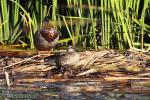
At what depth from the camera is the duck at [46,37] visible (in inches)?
342

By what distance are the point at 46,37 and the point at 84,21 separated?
2.24 ft

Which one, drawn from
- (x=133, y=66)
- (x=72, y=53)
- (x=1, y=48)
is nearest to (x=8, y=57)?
(x=1, y=48)

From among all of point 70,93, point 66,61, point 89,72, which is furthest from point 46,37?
point 70,93

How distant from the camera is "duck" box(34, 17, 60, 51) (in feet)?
28.5

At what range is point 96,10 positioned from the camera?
29.1ft

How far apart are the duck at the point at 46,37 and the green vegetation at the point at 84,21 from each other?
29 cm

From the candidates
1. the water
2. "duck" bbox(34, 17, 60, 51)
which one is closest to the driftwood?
the water

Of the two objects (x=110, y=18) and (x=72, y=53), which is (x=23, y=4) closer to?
(x=110, y=18)

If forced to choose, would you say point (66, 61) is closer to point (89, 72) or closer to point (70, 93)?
point (89, 72)

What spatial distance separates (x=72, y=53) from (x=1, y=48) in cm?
180

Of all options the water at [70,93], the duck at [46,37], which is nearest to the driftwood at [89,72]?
the water at [70,93]

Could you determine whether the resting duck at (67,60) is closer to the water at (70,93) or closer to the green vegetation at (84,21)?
the water at (70,93)

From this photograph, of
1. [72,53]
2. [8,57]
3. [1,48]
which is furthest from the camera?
[1,48]

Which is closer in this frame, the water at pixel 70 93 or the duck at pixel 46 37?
the water at pixel 70 93
